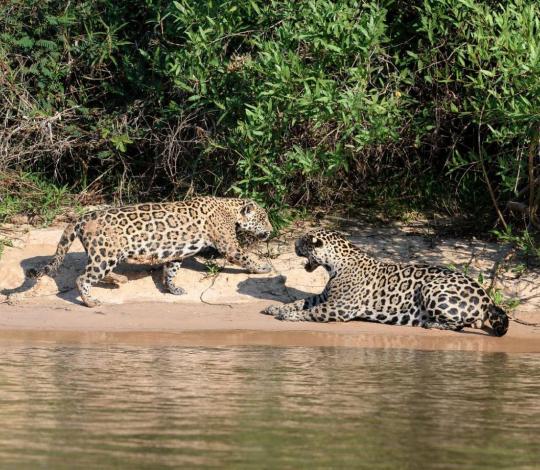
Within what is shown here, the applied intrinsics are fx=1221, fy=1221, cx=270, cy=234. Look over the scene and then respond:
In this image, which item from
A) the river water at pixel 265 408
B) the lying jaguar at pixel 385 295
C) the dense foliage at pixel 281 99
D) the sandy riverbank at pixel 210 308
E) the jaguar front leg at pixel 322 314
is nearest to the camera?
the river water at pixel 265 408

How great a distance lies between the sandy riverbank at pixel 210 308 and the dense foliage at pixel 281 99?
33.1 inches

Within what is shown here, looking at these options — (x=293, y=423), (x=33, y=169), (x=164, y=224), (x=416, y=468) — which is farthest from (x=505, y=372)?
(x=33, y=169)

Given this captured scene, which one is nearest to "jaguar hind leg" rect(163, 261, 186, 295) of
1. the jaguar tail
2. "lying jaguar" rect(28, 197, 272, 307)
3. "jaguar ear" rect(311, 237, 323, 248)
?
"lying jaguar" rect(28, 197, 272, 307)

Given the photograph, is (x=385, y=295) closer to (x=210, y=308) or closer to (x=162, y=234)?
(x=210, y=308)

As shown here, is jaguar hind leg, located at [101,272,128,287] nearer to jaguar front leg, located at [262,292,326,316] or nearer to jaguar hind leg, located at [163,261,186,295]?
jaguar hind leg, located at [163,261,186,295]

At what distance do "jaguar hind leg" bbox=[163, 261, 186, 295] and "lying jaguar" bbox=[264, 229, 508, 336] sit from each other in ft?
3.24

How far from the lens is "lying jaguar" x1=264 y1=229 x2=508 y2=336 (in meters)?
10.9

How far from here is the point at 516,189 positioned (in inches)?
466

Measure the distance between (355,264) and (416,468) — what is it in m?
5.36

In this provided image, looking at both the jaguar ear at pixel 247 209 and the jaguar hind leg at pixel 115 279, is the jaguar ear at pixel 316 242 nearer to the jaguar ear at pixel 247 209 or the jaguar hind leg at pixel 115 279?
the jaguar ear at pixel 247 209

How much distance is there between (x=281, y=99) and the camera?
11836 mm

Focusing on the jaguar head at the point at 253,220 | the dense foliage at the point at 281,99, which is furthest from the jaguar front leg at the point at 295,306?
the dense foliage at the point at 281,99

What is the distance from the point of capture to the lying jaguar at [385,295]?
10.9 m

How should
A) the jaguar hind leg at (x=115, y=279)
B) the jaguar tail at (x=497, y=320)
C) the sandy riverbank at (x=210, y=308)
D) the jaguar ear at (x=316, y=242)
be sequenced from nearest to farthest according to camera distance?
the sandy riverbank at (x=210, y=308) < the jaguar tail at (x=497, y=320) < the jaguar ear at (x=316, y=242) < the jaguar hind leg at (x=115, y=279)
